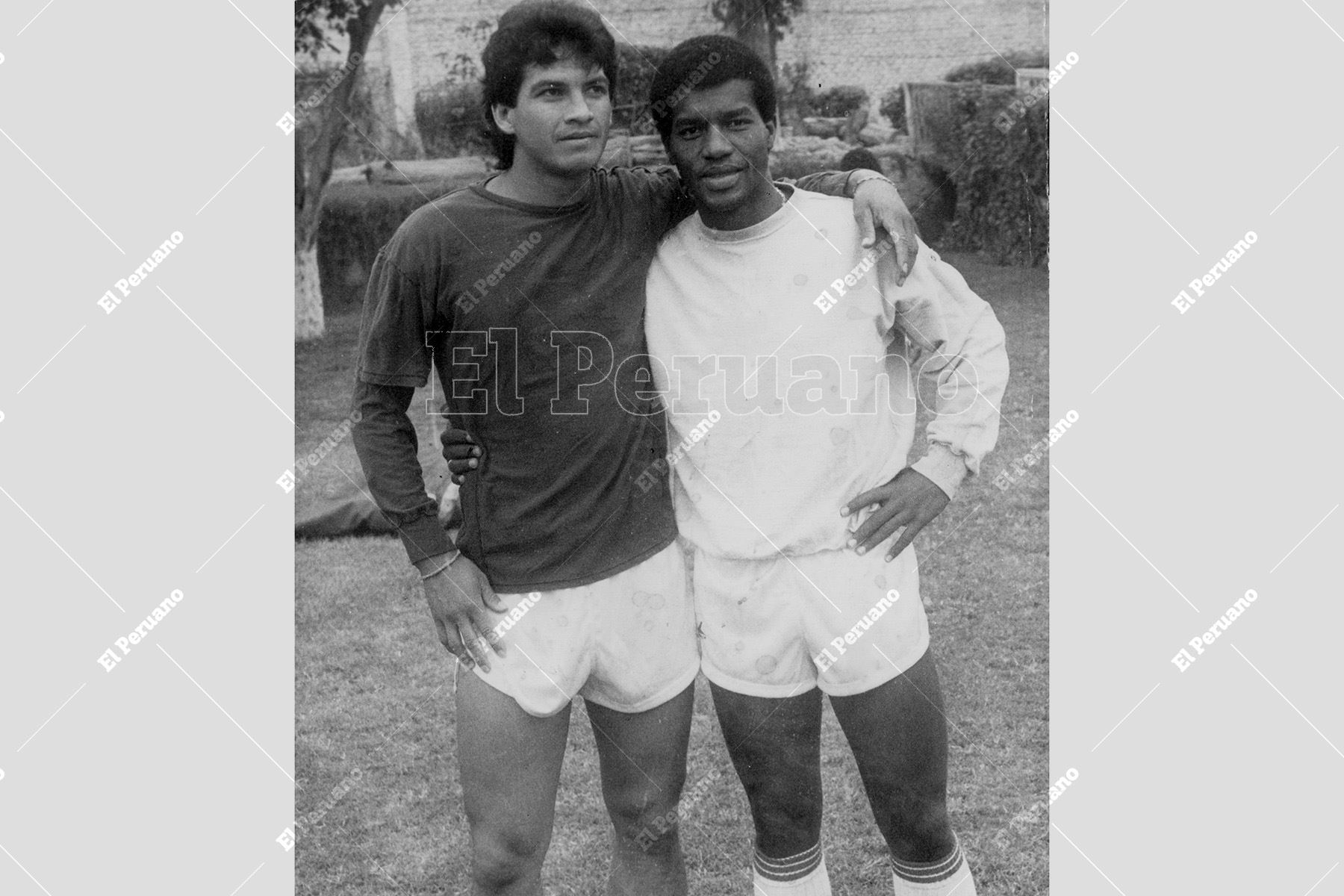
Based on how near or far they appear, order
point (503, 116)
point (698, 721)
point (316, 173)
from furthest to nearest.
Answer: point (698, 721) → point (316, 173) → point (503, 116)

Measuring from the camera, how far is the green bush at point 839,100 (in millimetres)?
3045

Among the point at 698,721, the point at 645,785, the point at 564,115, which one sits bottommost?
the point at 698,721

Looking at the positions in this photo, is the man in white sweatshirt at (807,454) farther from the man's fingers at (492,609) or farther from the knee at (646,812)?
the man's fingers at (492,609)

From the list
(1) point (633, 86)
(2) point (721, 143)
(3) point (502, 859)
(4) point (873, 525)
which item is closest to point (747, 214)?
(2) point (721, 143)

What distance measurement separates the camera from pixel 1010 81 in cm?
305

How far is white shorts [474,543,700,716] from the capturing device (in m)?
2.34

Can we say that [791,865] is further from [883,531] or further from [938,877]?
[883,531]

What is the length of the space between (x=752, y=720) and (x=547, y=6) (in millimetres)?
1344

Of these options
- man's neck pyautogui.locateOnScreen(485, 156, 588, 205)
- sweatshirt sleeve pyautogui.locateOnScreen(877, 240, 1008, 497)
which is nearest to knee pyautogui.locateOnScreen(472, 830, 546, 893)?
sweatshirt sleeve pyautogui.locateOnScreen(877, 240, 1008, 497)

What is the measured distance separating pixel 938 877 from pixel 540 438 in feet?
3.78

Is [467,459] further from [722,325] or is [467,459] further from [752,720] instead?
[752,720]

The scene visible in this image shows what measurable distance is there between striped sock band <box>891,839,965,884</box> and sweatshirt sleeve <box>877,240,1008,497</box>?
71 cm

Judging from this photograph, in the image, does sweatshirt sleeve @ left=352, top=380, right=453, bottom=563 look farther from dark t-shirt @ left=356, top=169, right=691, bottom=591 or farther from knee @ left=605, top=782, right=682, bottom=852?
knee @ left=605, top=782, right=682, bottom=852

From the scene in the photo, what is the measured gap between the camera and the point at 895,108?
3.22 m
